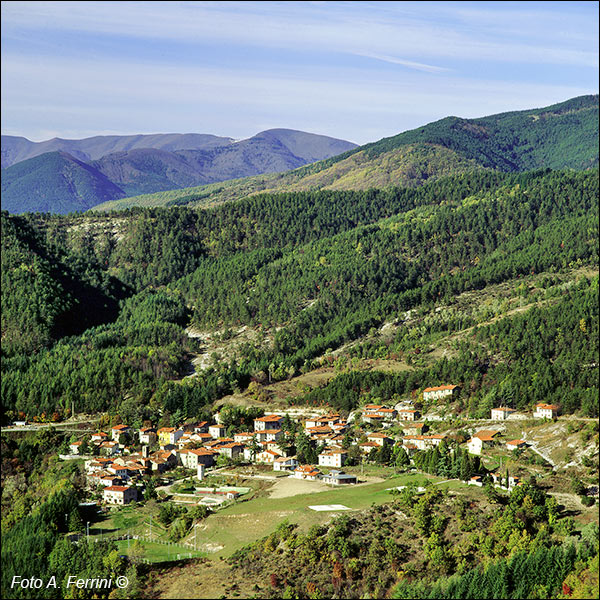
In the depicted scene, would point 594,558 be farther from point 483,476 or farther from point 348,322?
point 348,322

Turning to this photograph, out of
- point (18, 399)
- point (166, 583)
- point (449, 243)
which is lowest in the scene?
point (166, 583)

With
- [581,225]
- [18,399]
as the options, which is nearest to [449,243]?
[581,225]

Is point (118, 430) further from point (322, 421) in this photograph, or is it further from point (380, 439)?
point (380, 439)

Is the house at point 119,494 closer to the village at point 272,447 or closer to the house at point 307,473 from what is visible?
the village at point 272,447

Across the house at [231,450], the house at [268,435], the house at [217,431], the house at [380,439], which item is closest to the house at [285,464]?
the house at [231,450]

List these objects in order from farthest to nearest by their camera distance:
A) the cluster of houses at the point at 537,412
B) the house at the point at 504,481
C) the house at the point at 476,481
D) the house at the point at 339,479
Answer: the cluster of houses at the point at 537,412
the house at the point at 339,479
the house at the point at 476,481
the house at the point at 504,481

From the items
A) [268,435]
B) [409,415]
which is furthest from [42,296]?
[409,415]

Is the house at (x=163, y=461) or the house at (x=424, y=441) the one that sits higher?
the house at (x=424, y=441)
